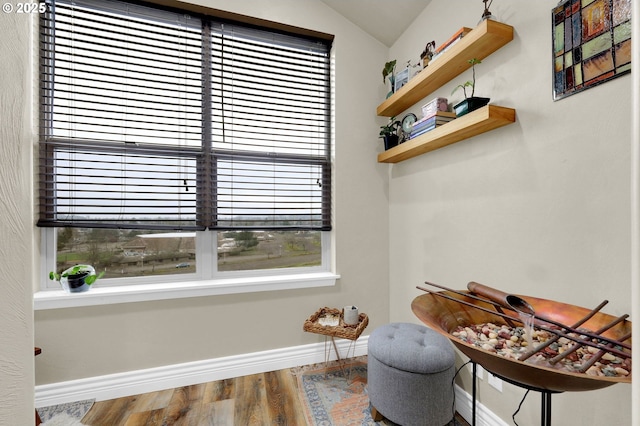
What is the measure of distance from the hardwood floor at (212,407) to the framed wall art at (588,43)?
185cm

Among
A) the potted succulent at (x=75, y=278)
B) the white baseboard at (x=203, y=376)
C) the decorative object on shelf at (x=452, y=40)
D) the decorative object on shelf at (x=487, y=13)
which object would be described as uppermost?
the decorative object on shelf at (x=487, y=13)

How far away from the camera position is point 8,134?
0.58 metres

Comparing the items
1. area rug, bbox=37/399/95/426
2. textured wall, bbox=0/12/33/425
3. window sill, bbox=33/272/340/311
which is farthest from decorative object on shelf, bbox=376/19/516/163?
area rug, bbox=37/399/95/426

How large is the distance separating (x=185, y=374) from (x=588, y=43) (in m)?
2.82

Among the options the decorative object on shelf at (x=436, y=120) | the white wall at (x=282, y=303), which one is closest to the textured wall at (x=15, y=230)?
the white wall at (x=282, y=303)

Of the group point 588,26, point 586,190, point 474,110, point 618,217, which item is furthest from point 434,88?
point 618,217

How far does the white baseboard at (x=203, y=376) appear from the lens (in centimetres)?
167

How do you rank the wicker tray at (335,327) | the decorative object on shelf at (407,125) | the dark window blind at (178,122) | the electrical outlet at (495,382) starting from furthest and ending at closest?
the decorative object on shelf at (407,125)
the wicker tray at (335,327)
the dark window blind at (178,122)
the electrical outlet at (495,382)

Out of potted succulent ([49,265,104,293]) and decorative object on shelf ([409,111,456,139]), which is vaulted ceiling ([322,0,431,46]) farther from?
potted succulent ([49,265,104,293])

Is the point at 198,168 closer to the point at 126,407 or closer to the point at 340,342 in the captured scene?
the point at 126,407

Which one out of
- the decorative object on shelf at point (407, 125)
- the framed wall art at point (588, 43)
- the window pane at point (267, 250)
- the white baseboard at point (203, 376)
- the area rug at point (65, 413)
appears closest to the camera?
the framed wall art at point (588, 43)

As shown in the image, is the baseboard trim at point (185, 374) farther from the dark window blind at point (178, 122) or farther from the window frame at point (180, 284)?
the dark window blind at point (178, 122)

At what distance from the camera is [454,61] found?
154 centimetres

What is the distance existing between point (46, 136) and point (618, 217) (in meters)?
2.98
